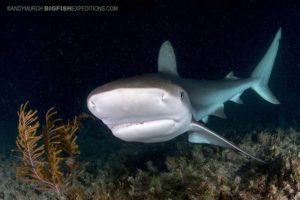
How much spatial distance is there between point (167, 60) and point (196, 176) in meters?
2.38

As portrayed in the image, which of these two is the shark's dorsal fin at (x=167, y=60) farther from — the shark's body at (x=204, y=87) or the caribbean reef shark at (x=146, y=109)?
the caribbean reef shark at (x=146, y=109)

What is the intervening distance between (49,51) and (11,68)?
8.82 meters

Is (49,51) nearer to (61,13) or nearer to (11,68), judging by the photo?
(61,13)

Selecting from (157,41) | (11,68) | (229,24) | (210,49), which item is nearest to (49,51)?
(11,68)

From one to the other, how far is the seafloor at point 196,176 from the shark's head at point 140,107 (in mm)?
718

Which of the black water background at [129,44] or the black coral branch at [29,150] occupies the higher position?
the black water background at [129,44]

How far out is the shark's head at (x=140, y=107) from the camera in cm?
281

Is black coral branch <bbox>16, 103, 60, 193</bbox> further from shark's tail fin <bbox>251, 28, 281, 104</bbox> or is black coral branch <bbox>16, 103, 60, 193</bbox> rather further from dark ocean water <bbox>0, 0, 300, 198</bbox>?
dark ocean water <bbox>0, 0, 300, 198</bbox>

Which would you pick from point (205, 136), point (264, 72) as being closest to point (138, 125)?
point (205, 136)

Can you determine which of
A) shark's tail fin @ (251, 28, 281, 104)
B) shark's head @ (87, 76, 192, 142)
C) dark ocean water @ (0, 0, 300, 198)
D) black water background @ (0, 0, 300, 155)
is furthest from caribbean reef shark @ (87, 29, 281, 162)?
black water background @ (0, 0, 300, 155)

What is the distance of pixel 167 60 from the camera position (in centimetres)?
587

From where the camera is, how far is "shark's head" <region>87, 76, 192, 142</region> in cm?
281

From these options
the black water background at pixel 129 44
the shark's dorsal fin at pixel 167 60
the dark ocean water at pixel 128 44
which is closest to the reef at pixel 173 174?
the shark's dorsal fin at pixel 167 60

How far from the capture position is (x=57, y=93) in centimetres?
3148
